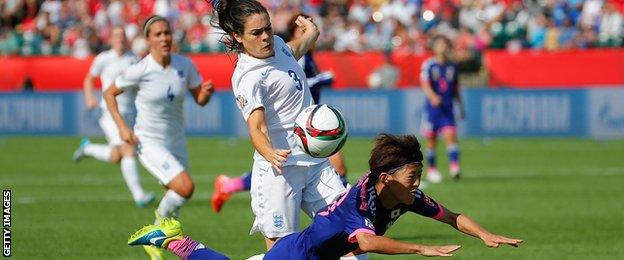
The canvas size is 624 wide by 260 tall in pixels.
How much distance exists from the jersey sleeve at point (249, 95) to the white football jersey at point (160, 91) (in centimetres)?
436

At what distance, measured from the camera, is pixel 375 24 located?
3488 cm

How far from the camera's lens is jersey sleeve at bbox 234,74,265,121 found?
28.0 ft

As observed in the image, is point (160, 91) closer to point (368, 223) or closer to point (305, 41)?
point (305, 41)

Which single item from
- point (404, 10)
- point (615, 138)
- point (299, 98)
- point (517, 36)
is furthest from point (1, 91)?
point (299, 98)

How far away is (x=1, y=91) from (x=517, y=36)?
13516mm

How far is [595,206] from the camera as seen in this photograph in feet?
51.0

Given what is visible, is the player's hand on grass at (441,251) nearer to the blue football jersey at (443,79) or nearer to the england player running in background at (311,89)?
the england player running in background at (311,89)

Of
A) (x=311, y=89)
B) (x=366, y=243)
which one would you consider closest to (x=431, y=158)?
(x=311, y=89)

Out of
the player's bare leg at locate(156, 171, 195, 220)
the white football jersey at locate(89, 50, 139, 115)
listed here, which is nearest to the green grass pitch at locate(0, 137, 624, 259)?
the player's bare leg at locate(156, 171, 195, 220)

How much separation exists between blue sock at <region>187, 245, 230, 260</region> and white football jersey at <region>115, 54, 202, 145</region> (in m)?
4.15

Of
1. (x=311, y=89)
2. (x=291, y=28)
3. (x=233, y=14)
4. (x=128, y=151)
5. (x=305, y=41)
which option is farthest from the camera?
(x=128, y=151)

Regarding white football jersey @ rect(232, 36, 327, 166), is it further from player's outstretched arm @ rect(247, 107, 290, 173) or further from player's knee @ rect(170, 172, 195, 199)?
player's knee @ rect(170, 172, 195, 199)

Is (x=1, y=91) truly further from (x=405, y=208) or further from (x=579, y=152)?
(x=405, y=208)

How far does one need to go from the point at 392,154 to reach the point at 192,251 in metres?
2.11
